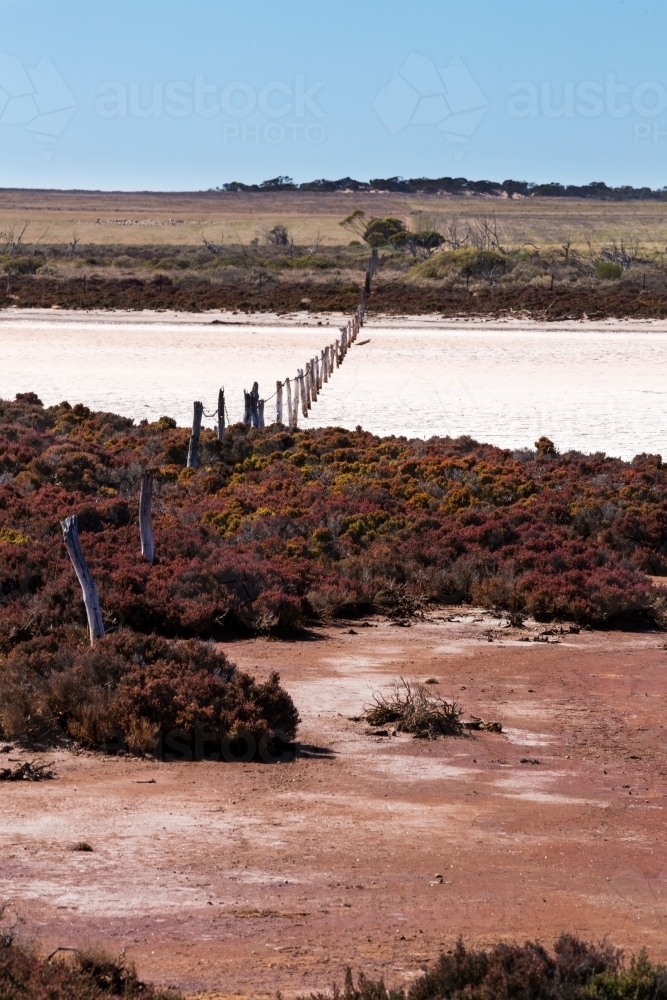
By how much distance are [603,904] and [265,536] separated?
9135mm

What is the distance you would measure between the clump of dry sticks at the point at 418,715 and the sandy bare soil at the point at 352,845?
15 centimetres

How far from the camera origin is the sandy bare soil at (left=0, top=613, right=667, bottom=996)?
5719 mm

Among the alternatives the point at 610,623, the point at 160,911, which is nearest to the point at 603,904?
the point at 160,911

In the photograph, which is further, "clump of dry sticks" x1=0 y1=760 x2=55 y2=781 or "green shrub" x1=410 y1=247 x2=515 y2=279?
"green shrub" x1=410 y1=247 x2=515 y2=279

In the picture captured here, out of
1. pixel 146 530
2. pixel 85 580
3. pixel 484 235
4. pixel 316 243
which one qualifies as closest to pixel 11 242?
pixel 316 243

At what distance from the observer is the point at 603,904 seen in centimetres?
624

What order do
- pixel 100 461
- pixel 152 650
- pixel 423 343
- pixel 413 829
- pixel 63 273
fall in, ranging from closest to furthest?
1. pixel 413 829
2. pixel 152 650
3. pixel 100 461
4. pixel 423 343
5. pixel 63 273

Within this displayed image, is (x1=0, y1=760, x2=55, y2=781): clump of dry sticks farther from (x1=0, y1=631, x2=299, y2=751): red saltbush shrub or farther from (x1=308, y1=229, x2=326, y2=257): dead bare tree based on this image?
(x1=308, y1=229, x2=326, y2=257): dead bare tree

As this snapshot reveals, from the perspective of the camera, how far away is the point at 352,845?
273 inches

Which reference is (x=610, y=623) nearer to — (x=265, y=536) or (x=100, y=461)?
(x=265, y=536)

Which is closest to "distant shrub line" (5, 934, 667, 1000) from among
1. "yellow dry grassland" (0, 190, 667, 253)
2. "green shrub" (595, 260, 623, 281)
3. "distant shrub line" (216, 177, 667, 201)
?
"green shrub" (595, 260, 623, 281)

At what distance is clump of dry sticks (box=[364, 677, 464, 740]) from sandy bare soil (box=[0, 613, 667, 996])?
0.15m

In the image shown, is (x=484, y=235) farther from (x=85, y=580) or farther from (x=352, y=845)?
(x=352, y=845)

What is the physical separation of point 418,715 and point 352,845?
229 cm
